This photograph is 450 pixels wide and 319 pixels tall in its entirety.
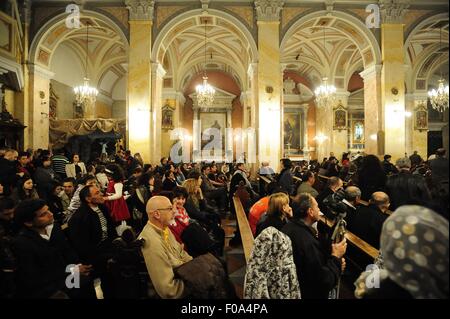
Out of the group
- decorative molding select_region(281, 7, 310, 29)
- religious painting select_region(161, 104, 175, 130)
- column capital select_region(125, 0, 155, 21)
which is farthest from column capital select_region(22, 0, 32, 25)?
decorative molding select_region(281, 7, 310, 29)

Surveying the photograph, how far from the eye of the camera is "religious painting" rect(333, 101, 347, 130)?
17.1m

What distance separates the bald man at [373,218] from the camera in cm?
335

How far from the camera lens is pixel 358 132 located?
2016 cm

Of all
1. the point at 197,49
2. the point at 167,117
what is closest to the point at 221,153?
the point at 167,117

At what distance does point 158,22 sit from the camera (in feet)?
37.4

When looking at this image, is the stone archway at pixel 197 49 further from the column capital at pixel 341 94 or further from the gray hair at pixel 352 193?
the gray hair at pixel 352 193

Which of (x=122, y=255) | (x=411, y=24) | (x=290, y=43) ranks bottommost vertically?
(x=122, y=255)

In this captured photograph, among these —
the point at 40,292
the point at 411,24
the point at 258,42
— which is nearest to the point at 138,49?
the point at 258,42

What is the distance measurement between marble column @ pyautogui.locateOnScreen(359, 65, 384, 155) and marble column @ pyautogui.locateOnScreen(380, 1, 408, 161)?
7.5 inches

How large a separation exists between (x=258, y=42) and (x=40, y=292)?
10.6 metres

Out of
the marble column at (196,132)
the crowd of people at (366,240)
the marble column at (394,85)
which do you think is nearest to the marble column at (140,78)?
the crowd of people at (366,240)
